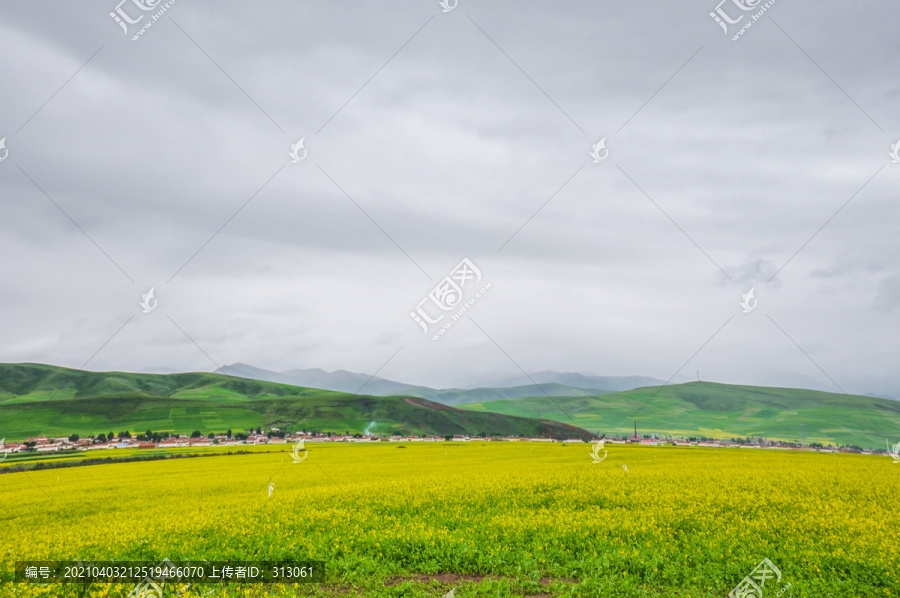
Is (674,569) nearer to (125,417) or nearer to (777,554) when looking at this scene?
(777,554)

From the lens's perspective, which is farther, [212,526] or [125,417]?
[125,417]

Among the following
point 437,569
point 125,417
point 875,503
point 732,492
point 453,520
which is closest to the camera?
point 437,569

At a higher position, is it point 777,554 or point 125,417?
point 777,554

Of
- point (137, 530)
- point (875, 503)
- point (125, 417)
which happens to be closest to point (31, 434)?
point (125, 417)

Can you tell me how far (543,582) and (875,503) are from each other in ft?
71.4

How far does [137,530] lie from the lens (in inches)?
715

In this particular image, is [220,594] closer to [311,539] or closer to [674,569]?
[311,539]

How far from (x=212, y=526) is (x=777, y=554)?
21.6m

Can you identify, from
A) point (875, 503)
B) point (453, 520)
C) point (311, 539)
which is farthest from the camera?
point (875, 503)

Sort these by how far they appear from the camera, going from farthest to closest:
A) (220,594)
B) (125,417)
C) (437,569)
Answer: (125,417) < (437,569) < (220,594)

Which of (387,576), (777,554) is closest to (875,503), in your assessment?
(777,554)

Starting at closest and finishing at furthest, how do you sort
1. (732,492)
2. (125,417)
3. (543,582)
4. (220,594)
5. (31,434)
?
(220,594)
(543,582)
(732,492)
(31,434)
(125,417)

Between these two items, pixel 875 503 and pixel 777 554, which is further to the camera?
pixel 875 503

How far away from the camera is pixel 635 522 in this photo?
18672mm
